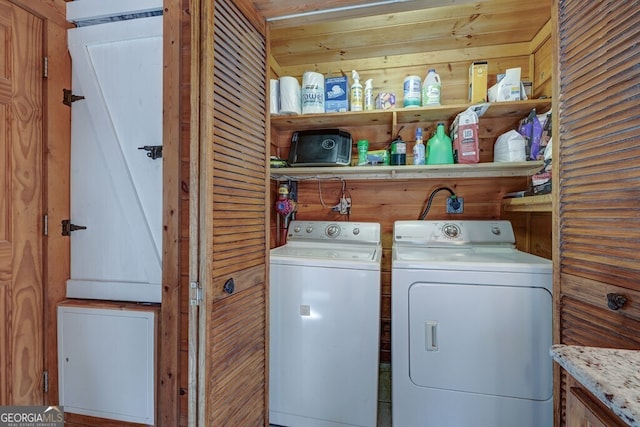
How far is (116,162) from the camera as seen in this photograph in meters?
1.49

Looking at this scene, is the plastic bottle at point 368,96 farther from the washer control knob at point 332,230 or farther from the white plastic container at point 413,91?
the washer control knob at point 332,230

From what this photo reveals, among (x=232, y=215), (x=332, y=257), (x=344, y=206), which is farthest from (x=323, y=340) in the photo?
(x=344, y=206)

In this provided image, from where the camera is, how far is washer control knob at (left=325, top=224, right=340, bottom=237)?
7.08 ft

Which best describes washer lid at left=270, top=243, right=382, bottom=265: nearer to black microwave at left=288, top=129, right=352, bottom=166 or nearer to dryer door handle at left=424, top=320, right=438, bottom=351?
dryer door handle at left=424, top=320, right=438, bottom=351

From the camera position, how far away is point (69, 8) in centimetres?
149

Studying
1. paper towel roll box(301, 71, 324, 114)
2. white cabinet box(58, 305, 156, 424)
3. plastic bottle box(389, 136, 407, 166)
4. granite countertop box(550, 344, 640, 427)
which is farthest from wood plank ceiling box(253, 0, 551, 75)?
white cabinet box(58, 305, 156, 424)

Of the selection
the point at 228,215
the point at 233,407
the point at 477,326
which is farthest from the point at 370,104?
the point at 233,407

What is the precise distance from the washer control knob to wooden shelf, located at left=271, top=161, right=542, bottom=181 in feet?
1.34

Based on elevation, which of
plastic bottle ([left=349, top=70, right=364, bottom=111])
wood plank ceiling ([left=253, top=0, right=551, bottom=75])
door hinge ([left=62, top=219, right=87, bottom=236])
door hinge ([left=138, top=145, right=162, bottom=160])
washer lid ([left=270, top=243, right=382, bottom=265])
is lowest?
washer lid ([left=270, top=243, right=382, bottom=265])

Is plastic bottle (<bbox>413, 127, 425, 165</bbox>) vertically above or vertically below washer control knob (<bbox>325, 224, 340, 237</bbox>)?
above

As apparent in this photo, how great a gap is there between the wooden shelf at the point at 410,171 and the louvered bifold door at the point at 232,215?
71cm

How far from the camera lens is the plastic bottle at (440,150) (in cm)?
191

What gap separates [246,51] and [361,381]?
1720 mm

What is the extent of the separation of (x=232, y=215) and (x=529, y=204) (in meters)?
1.71
